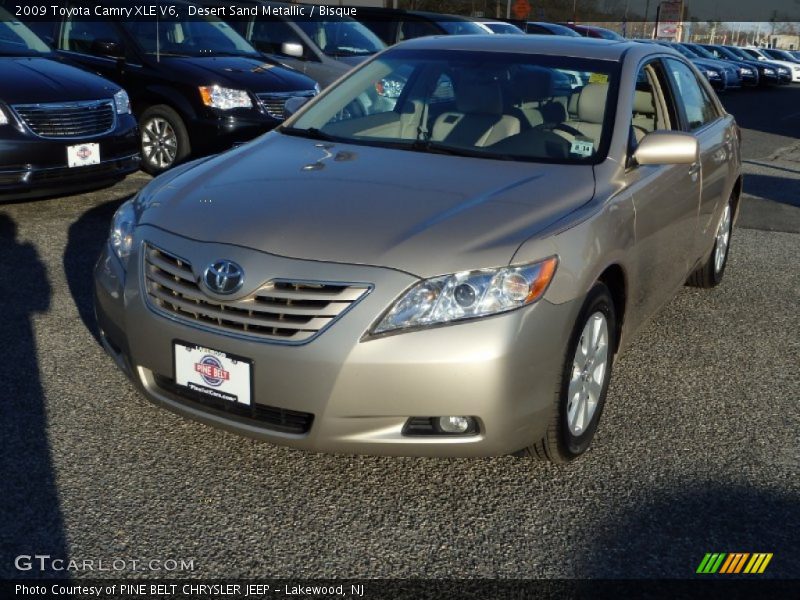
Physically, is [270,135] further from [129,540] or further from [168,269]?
[129,540]

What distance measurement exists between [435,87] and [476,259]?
176cm

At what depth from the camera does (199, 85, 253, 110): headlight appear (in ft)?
26.9

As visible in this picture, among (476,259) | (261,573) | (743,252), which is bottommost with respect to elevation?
(743,252)

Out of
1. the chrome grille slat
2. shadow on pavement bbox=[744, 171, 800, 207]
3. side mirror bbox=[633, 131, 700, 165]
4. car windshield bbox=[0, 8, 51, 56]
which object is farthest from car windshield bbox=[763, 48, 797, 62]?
the chrome grille slat

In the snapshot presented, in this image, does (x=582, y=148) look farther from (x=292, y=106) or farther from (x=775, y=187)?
(x=775, y=187)

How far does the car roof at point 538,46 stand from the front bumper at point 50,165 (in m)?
3.06

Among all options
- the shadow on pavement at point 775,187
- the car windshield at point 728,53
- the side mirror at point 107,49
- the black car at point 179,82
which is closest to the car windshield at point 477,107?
the black car at point 179,82

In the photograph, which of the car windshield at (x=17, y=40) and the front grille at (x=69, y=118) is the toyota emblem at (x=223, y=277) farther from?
the car windshield at (x=17, y=40)

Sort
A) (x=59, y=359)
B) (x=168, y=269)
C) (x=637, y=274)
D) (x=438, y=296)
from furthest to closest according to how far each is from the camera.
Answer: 1. (x=59, y=359)
2. (x=637, y=274)
3. (x=168, y=269)
4. (x=438, y=296)

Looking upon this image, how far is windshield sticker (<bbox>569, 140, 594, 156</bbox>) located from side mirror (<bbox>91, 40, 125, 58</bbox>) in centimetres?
600

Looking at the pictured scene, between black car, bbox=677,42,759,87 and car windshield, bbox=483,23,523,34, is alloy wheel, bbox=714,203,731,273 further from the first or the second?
black car, bbox=677,42,759,87

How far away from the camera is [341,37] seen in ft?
39.1

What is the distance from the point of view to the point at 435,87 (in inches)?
175

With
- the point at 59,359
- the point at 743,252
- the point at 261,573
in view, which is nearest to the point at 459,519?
the point at 261,573
